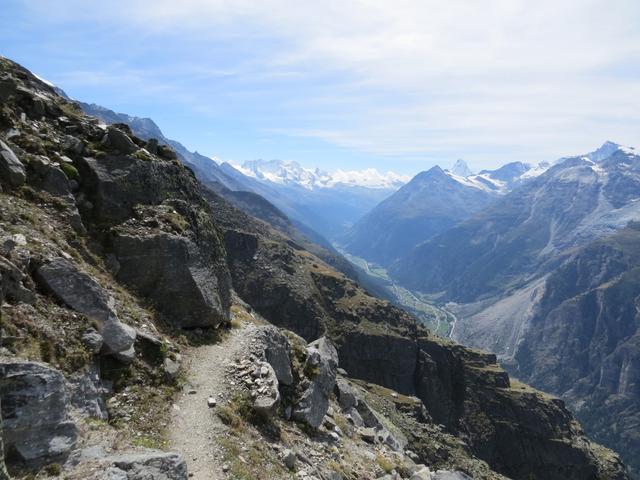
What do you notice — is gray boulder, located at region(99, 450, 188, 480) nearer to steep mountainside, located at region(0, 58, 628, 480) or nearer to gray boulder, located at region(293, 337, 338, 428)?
steep mountainside, located at region(0, 58, 628, 480)

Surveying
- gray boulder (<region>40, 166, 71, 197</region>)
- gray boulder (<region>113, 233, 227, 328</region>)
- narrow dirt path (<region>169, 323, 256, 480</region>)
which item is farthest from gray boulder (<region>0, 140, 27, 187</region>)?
narrow dirt path (<region>169, 323, 256, 480</region>)

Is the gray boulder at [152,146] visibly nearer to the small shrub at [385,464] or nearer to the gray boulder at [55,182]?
the gray boulder at [55,182]

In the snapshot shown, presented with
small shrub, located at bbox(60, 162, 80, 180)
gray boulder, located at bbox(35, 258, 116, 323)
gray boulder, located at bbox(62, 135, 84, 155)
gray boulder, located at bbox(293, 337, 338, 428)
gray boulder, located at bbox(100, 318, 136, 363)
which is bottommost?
gray boulder, located at bbox(293, 337, 338, 428)

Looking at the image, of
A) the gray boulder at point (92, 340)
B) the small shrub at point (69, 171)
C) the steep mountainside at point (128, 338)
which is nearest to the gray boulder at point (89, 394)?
the steep mountainside at point (128, 338)

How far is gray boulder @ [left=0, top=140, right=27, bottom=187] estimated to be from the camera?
2431 cm

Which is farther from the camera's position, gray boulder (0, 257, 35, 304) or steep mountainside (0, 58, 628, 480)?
gray boulder (0, 257, 35, 304)

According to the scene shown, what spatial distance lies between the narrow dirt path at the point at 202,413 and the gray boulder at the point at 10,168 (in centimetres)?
1227

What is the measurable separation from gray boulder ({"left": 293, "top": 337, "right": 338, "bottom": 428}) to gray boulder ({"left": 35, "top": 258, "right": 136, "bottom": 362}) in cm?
A: 1092

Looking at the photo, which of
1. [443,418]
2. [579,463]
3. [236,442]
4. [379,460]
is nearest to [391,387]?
[443,418]

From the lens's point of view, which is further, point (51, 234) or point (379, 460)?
point (379, 460)

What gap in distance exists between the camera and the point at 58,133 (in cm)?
3034

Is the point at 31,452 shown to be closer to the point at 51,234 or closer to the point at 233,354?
the point at 51,234

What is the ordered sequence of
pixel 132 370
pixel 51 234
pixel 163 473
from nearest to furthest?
1. pixel 163 473
2. pixel 132 370
3. pixel 51 234

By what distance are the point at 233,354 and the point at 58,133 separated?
17.4 m
